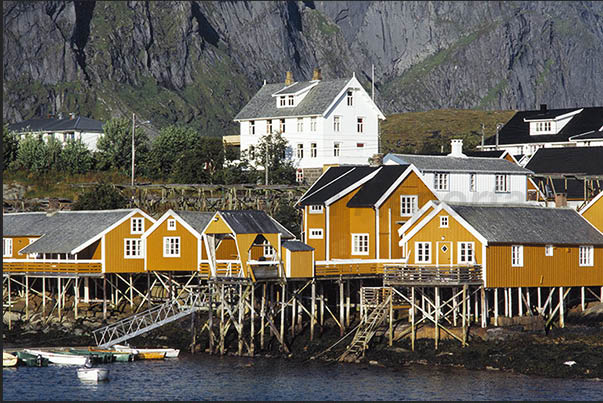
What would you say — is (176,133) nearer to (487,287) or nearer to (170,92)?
(487,287)

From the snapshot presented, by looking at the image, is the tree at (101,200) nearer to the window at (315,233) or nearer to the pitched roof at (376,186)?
the window at (315,233)

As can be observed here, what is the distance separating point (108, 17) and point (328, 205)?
132 meters

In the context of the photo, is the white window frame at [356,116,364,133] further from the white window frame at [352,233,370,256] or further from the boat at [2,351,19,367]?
the boat at [2,351,19,367]

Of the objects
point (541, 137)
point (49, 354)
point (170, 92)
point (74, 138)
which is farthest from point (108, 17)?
point (49, 354)

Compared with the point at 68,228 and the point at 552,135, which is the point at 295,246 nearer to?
the point at 68,228

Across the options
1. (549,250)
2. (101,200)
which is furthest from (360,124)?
(549,250)

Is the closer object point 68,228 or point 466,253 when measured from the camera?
point 466,253

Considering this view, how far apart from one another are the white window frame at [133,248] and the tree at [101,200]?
472 inches

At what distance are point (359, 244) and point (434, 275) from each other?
8612 millimetres

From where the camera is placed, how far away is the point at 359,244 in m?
63.3

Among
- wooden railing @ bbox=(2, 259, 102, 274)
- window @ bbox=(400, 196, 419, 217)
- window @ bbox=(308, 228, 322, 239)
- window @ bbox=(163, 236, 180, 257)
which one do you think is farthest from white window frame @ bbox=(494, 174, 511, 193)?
wooden railing @ bbox=(2, 259, 102, 274)

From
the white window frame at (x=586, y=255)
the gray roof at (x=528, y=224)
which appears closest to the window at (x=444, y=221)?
the gray roof at (x=528, y=224)

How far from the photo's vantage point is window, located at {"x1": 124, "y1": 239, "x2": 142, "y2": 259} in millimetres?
65812

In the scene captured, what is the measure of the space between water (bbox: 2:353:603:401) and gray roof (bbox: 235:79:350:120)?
144ft
